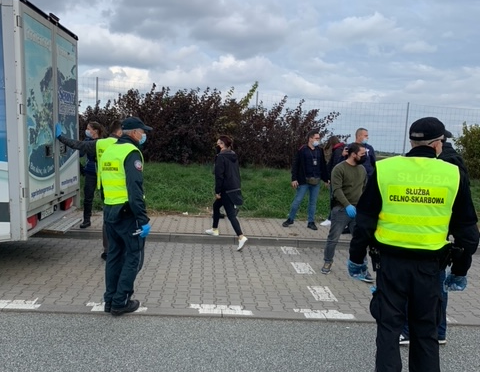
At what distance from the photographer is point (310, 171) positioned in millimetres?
8516

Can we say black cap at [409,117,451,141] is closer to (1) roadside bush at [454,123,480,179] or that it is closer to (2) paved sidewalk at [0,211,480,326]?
(2) paved sidewalk at [0,211,480,326]

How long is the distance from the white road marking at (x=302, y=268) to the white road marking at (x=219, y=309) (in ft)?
5.64

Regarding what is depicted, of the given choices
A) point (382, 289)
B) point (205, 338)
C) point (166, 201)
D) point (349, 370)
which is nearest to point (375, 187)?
point (382, 289)

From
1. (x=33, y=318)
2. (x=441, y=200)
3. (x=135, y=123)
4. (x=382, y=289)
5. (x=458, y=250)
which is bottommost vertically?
(x=33, y=318)

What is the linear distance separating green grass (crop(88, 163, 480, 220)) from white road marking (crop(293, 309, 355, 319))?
15.7 feet

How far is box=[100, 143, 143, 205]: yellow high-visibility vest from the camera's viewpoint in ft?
14.3

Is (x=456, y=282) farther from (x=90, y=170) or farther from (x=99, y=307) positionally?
(x=90, y=170)

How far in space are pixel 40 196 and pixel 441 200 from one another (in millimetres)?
4668

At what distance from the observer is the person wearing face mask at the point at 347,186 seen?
570 centimetres

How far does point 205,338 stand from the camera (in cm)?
405

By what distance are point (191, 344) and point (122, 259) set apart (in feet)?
3.95

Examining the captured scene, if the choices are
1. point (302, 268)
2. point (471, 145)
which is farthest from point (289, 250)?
point (471, 145)

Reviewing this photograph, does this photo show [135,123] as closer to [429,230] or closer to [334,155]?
[429,230]

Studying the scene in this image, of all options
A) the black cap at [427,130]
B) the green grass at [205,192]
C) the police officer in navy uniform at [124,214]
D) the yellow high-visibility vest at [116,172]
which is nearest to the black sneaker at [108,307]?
the police officer in navy uniform at [124,214]
